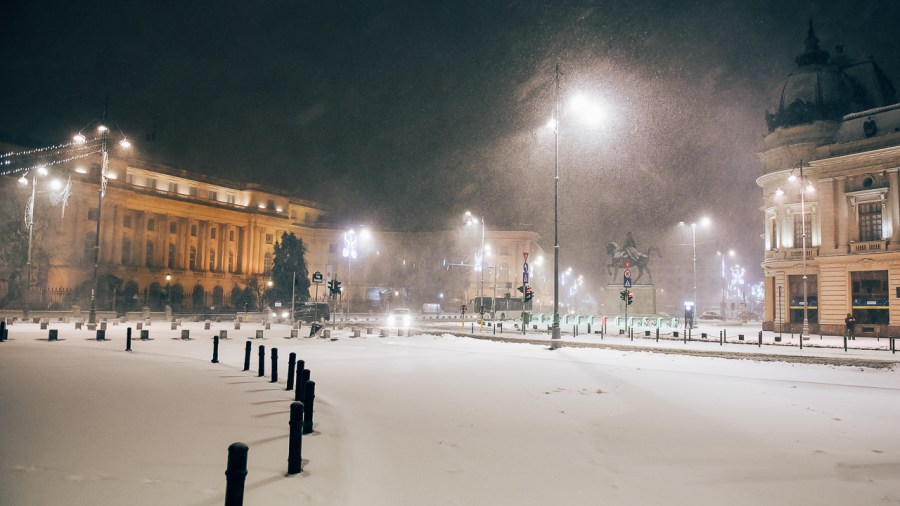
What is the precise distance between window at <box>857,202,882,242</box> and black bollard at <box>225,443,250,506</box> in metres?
48.2

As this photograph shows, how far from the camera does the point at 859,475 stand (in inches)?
267

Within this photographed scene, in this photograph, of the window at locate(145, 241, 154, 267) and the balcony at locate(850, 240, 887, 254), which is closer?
the balcony at locate(850, 240, 887, 254)

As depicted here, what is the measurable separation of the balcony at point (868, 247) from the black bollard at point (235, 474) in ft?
155

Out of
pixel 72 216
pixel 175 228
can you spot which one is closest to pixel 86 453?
pixel 72 216

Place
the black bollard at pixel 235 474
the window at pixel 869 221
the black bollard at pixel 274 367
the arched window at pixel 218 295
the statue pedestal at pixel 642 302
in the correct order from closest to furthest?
the black bollard at pixel 235 474, the black bollard at pixel 274 367, the window at pixel 869 221, the statue pedestal at pixel 642 302, the arched window at pixel 218 295

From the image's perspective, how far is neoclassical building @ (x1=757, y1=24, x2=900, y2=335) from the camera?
39.4 meters

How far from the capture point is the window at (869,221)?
1585 inches

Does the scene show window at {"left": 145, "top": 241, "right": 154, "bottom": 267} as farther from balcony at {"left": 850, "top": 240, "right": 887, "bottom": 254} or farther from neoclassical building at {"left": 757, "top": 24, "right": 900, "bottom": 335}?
balcony at {"left": 850, "top": 240, "right": 887, "bottom": 254}

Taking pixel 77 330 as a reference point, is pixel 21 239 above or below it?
above

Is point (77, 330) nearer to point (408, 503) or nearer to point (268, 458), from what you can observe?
point (268, 458)

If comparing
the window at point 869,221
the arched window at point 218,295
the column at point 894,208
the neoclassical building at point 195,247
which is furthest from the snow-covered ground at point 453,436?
the arched window at point 218,295

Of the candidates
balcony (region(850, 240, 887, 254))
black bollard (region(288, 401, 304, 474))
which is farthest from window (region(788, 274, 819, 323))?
black bollard (region(288, 401, 304, 474))

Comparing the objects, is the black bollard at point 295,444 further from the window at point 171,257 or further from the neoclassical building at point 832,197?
the window at point 171,257

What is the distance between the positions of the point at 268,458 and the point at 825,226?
47.3 m
